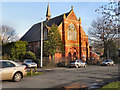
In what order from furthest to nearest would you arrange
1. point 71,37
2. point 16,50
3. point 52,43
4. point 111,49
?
point 111,49, point 71,37, point 52,43, point 16,50

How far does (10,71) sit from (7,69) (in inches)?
10.3

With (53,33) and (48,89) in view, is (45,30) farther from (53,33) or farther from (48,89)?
(48,89)

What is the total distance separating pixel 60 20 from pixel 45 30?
5426mm

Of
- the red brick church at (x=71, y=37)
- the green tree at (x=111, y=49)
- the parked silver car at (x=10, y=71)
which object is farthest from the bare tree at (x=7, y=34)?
the parked silver car at (x=10, y=71)

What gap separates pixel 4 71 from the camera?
9992 millimetres

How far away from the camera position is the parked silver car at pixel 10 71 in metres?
10.0

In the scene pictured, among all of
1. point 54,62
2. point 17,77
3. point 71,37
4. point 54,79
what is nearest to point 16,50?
point 54,62

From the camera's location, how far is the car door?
10039 millimetres

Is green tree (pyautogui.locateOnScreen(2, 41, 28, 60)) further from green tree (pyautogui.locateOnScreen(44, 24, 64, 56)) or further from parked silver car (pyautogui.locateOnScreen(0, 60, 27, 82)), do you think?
parked silver car (pyautogui.locateOnScreen(0, 60, 27, 82))

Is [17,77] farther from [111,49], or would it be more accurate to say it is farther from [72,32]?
[111,49]

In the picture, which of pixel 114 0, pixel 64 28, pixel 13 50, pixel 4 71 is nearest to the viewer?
pixel 114 0

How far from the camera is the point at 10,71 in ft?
33.9

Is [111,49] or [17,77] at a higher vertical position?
[111,49]

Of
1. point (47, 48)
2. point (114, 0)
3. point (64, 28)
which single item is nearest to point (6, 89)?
point (114, 0)
